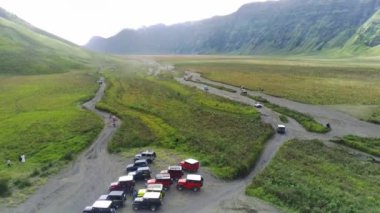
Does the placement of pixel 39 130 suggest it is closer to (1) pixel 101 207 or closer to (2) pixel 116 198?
(2) pixel 116 198

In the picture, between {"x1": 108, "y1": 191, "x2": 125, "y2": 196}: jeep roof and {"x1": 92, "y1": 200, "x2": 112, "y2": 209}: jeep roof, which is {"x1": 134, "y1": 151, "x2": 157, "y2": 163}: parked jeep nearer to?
{"x1": 108, "y1": 191, "x2": 125, "y2": 196}: jeep roof

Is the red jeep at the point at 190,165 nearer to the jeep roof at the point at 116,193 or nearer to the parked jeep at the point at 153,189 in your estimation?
the parked jeep at the point at 153,189

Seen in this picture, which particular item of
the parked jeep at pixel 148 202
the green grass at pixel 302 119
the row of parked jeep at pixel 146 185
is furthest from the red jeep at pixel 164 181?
the green grass at pixel 302 119

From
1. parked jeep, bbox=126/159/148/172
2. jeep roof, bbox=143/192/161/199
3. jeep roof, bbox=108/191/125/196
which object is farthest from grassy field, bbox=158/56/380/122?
jeep roof, bbox=108/191/125/196

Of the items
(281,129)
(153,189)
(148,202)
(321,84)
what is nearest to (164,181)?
(153,189)

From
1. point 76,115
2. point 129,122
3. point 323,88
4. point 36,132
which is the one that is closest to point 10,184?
point 36,132
